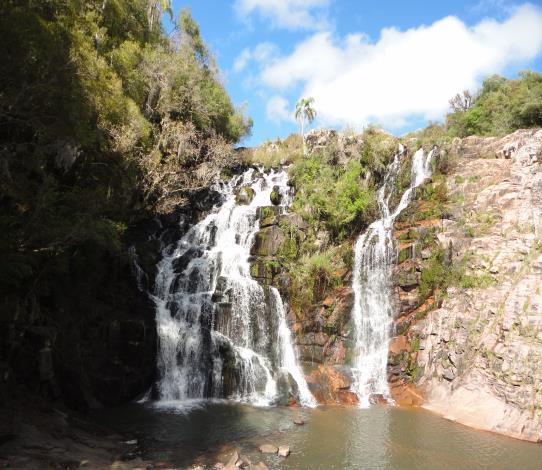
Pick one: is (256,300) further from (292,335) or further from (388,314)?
(388,314)

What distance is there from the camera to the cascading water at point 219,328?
20.7m

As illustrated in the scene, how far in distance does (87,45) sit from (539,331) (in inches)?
1021

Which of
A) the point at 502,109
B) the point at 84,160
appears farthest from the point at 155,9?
the point at 502,109

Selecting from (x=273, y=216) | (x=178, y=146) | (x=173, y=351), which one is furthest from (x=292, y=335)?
(x=178, y=146)

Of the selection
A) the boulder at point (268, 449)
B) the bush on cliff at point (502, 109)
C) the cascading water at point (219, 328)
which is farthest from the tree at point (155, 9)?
the boulder at point (268, 449)

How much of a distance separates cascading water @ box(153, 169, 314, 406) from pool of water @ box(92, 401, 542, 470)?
57.2 inches

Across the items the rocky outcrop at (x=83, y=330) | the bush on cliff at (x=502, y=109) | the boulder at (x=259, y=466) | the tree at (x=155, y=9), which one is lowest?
the boulder at (x=259, y=466)

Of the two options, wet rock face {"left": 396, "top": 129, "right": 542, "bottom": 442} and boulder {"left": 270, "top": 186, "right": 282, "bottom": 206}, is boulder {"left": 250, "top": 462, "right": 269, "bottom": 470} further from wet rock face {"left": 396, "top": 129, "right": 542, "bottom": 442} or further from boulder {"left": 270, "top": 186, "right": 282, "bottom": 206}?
boulder {"left": 270, "top": 186, "right": 282, "bottom": 206}

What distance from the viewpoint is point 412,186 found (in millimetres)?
28625

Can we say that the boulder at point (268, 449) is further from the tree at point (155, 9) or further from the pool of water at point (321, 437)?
the tree at point (155, 9)

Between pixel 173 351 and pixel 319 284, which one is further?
pixel 319 284

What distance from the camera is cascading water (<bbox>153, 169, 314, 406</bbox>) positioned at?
20688 mm

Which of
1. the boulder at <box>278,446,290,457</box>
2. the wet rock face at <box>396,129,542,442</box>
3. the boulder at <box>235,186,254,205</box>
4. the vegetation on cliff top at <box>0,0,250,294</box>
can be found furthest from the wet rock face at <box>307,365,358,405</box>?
the boulder at <box>235,186,254,205</box>

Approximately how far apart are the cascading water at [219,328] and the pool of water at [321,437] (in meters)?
1.45
